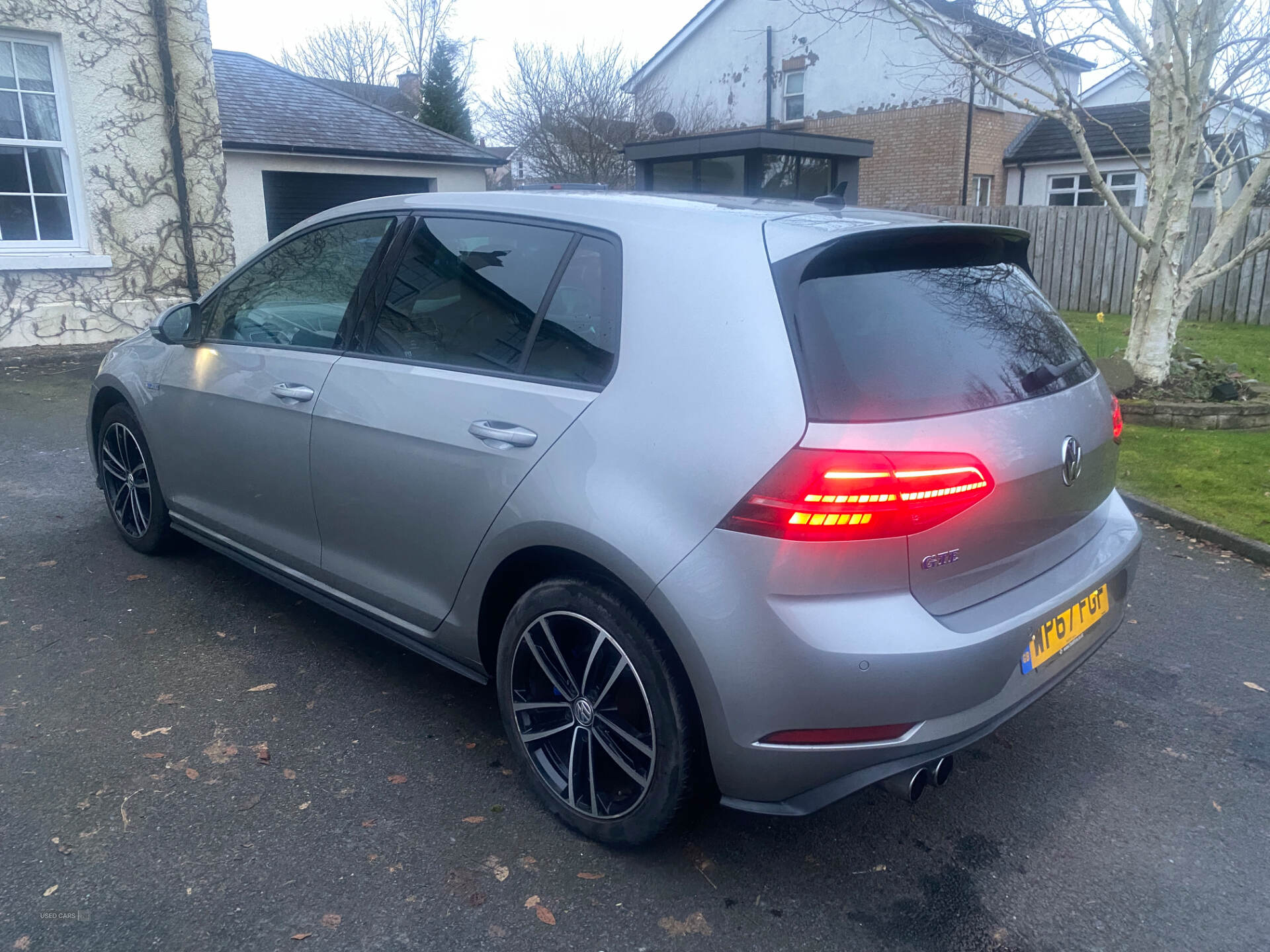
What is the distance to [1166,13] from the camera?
783 centimetres

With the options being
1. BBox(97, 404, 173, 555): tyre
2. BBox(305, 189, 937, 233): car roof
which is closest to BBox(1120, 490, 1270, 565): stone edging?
BBox(305, 189, 937, 233): car roof

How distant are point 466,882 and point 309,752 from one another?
906 millimetres

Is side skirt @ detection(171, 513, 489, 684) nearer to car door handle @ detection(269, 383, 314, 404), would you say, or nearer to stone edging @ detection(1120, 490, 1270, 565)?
car door handle @ detection(269, 383, 314, 404)

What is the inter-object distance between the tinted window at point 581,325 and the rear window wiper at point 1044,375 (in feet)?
3.73

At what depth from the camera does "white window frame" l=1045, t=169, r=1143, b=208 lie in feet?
84.5

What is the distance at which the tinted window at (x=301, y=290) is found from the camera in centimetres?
366

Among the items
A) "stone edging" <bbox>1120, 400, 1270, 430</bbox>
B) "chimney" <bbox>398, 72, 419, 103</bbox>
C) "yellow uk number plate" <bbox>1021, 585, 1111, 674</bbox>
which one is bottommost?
"stone edging" <bbox>1120, 400, 1270, 430</bbox>

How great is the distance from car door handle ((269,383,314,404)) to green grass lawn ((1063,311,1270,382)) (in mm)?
8969

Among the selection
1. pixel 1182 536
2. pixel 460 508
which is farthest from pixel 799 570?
pixel 1182 536

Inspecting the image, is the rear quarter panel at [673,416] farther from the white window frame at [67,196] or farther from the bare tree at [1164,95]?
the white window frame at [67,196]

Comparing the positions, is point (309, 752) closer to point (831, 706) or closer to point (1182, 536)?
point (831, 706)

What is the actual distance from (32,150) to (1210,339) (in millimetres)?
14852

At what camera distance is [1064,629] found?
2.73m

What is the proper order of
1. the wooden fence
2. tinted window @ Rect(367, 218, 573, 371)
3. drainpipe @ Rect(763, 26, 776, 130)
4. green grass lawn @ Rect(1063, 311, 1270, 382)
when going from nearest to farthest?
tinted window @ Rect(367, 218, 573, 371) < green grass lawn @ Rect(1063, 311, 1270, 382) < the wooden fence < drainpipe @ Rect(763, 26, 776, 130)
